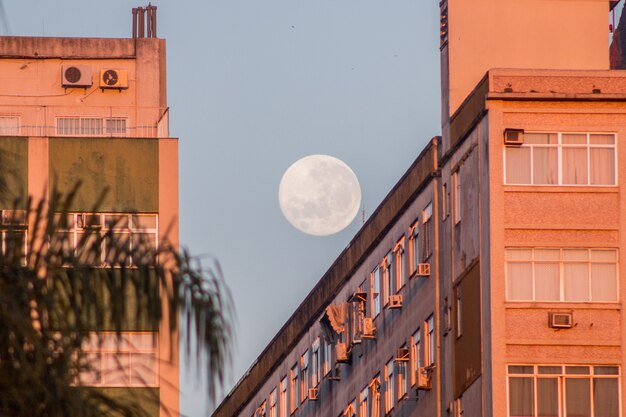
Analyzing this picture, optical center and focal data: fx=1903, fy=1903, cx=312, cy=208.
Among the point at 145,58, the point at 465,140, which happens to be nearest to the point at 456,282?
the point at 465,140

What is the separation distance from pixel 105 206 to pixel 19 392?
32.2 metres

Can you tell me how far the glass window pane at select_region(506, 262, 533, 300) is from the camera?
50156mm

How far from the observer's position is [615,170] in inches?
1991

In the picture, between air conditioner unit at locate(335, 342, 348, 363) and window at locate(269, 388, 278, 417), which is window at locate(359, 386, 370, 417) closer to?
air conditioner unit at locate(335, 342, 348, 363)

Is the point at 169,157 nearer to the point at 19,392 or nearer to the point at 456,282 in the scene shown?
the point at 456,282

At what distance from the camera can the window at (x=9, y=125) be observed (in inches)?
2051

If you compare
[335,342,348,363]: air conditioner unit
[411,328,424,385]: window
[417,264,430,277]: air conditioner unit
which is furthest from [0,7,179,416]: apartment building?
[335,342,348,363]: air conditioner unit

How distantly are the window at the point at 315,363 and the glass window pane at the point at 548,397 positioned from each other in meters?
24.0

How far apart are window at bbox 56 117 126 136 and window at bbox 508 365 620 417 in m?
12.6

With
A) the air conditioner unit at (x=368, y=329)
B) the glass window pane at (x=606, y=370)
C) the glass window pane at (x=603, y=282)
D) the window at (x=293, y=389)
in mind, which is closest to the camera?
the glass window pane at (x=606, y=370)

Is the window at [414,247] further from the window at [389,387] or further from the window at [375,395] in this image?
the window at [375,395]

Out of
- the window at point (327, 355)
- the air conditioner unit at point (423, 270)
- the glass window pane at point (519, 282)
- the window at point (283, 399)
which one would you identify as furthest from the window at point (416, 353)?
the window at point (283, 399)

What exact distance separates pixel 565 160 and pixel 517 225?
220cm

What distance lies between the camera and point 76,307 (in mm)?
14719
